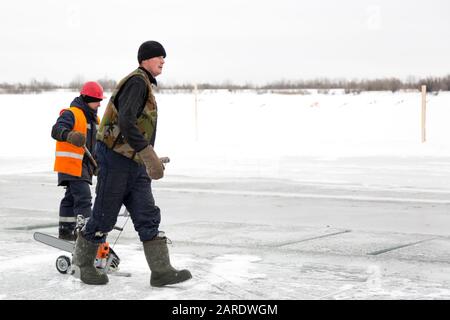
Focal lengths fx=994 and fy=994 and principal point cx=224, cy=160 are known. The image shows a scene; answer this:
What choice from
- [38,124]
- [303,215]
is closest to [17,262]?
[303,215]

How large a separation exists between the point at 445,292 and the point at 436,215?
551 centimetres

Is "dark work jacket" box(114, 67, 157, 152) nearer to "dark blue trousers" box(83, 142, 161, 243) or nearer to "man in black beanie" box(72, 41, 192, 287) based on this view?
"man in black beanie" box(72, 41, 192, 287)

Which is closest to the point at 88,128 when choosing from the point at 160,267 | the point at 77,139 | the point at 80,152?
the point at 80,152

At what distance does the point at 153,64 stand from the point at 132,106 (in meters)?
0.49

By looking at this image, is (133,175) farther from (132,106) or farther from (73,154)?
(73,154)

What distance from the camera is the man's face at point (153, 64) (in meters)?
7.60

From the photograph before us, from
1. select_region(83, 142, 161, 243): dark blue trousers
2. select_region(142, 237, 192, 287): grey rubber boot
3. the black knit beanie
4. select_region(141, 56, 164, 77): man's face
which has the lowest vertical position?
select_region(142, 237, 192, 287): grey rubber boot

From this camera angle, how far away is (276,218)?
1241 centimetres

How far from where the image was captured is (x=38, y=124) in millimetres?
39500

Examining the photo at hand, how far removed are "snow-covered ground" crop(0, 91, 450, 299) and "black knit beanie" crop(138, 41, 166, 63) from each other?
176 centimetres

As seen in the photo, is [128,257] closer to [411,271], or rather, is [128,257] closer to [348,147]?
[411,271]

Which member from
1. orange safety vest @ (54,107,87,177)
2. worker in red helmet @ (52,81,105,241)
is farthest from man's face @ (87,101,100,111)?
orange safety vest @ (54,107,87,177)

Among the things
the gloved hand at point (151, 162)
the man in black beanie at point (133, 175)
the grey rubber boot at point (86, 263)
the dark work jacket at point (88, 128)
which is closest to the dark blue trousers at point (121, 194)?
the man in black beanie at point (133, 175)

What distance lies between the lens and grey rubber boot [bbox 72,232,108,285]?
7.68 meters
